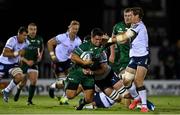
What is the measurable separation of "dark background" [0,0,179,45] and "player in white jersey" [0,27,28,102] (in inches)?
366

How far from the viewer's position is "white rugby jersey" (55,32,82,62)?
794 inches

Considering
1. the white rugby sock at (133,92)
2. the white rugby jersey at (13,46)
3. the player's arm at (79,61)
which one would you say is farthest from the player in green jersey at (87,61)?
the white rugby jersey at (13,46)

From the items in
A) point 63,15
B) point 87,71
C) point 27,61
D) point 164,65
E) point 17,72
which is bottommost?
point 164,65

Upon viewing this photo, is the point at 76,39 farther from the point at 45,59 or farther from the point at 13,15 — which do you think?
the point at 13,15

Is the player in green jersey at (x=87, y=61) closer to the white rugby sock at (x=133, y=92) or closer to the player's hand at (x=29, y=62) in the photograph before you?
the white rugby sock at (x=133, y=92)

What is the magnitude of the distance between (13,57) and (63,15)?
10.2m

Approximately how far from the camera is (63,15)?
2961cm

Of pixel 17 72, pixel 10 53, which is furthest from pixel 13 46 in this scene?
pixel 17 72

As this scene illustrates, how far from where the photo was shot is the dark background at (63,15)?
2909 cm

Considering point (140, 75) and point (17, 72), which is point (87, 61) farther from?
point (17, 72)

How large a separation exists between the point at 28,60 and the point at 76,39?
→ 5.00 ft

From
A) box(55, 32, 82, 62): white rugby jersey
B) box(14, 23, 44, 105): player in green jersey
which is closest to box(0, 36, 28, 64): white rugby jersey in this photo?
box(14, 23, 44, 105): player in green jersey

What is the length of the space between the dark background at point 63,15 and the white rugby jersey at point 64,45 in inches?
344

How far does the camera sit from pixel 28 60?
1975cm
